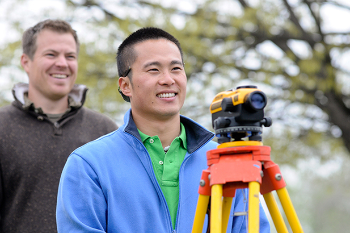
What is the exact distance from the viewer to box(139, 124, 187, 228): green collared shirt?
2.28m

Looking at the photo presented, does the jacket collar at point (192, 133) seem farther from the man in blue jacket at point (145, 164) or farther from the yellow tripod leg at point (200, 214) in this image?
the yellow tripod leg at point (200, 214)

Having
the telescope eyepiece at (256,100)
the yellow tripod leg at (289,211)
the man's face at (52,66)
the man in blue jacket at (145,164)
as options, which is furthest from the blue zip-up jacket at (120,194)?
the man's face at (52,66)

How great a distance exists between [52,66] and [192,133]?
5.28 ft

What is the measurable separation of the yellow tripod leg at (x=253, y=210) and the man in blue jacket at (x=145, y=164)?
0.37 meters

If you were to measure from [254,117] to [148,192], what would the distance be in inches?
30.2

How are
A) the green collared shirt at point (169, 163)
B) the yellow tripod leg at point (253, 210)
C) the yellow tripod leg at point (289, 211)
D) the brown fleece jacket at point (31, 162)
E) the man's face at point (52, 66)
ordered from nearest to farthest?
the yellow tripod leg at point (253, 210) < the yellow tripod leg at point (289, 211) < the green collared shirt at point (169, 163) < the brown fleece jacket at point (31, 162) < the man's face at point (52, 66)

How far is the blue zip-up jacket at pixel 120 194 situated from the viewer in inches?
83.0

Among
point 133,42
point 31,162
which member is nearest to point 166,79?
point 133,42

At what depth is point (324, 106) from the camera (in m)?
7.25

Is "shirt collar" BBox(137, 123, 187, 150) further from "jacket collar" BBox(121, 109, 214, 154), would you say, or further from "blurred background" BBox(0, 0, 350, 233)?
"blurred background" BBox(0, 0, 350, 233)

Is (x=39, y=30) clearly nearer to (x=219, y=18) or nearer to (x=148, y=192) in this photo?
(x=148, y=192)

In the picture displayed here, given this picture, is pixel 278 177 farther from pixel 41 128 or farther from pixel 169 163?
pixel 41 128

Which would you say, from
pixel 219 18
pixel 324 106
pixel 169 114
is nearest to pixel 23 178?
pixel 169 114

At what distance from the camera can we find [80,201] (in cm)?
211
